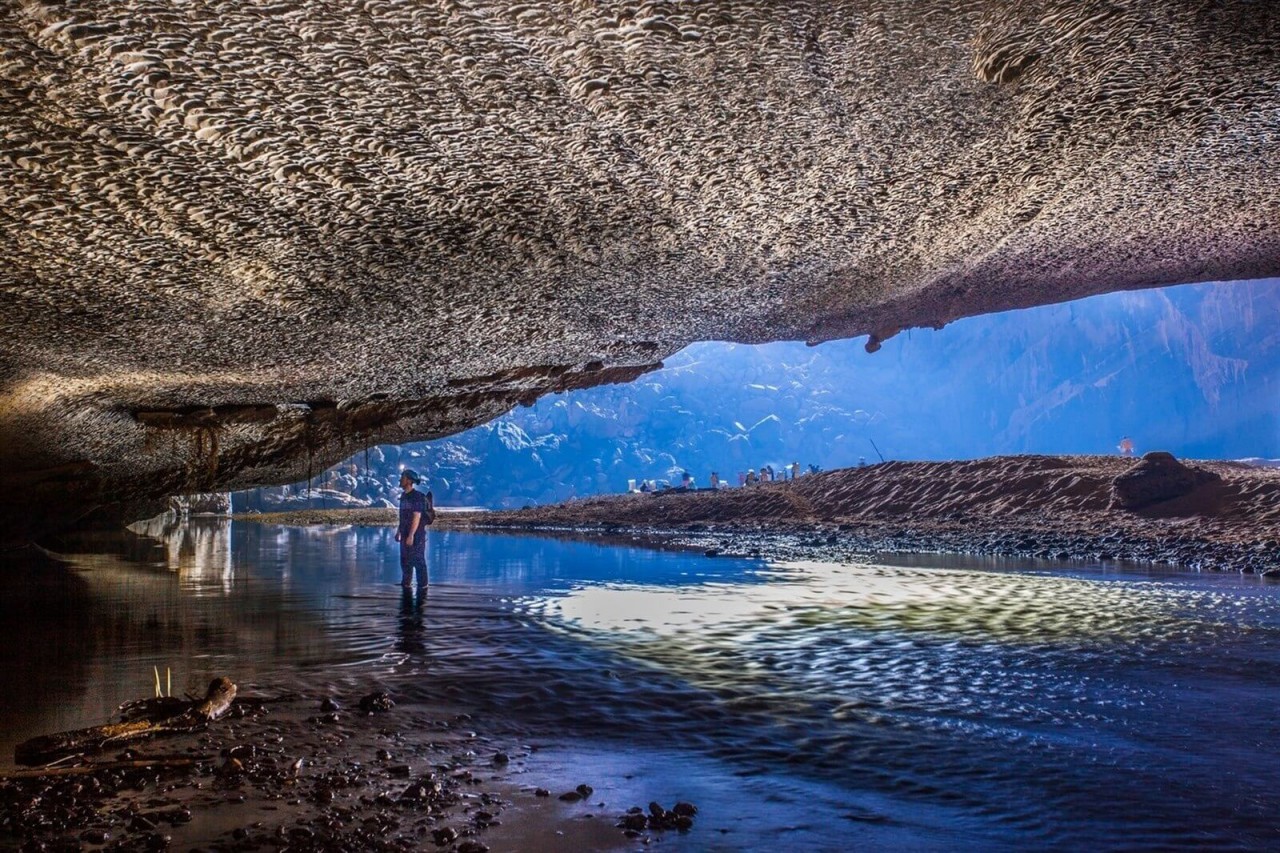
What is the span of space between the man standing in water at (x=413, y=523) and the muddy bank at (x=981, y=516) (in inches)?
429

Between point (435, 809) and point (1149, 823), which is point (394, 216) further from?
point (1149, 823)

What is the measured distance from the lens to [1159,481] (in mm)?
25156

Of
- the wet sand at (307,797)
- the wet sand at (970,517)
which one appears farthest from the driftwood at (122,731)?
the wet sand at (970,517)

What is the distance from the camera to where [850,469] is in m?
38.4

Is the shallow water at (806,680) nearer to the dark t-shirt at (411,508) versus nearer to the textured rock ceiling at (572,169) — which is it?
the dark t-shirt at (411,508)

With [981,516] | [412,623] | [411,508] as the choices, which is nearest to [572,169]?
[412,623]

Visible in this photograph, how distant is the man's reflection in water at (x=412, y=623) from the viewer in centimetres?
1010

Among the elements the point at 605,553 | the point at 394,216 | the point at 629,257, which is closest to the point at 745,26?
the point at 394,216

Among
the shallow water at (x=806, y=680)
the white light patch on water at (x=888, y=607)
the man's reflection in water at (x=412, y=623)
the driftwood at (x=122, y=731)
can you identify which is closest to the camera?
the shallow water at (x=806, y=680)

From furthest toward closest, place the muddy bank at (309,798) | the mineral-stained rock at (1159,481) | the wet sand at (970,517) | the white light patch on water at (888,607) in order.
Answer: the mineral-stained rock at (1159,481) → the wet sand at (970,517) → the white light patch on water at (888,607) → the muddy bank at (309,798)

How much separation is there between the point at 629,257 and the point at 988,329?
192 meters

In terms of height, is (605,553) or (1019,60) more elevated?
(1019,60)

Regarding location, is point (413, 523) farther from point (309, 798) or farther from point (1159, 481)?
point (1159, 481)

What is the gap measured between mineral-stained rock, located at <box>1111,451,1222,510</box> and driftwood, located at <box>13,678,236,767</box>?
25221 millimetres
